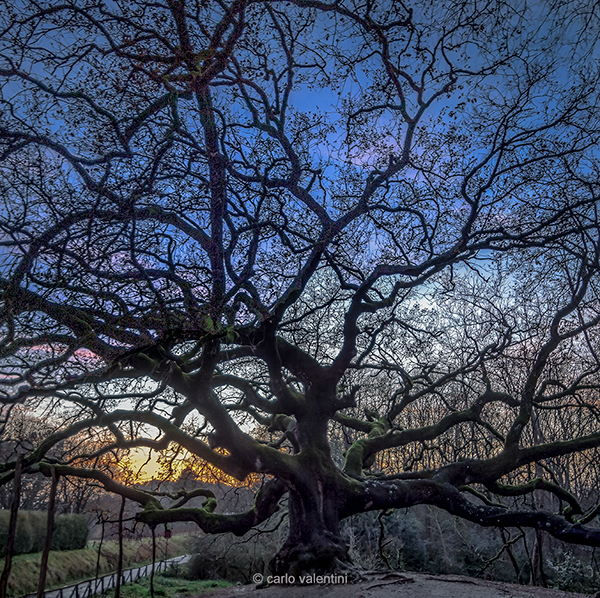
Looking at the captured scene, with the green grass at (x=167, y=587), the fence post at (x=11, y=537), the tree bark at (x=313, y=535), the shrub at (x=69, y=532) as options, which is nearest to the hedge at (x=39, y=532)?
the shrub at (x=69, y=532)

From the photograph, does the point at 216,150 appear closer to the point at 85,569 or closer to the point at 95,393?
the point at 95,393

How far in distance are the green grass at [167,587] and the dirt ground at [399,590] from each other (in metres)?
13.4

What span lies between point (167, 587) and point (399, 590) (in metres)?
19.9

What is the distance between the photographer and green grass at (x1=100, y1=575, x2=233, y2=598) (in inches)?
723

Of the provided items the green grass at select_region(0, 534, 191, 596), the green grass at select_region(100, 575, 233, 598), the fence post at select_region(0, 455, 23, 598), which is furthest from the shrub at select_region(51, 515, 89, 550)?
the fence post at select_region(0, 455, 23, 598)

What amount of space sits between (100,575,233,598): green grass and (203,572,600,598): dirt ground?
→ 13.4m

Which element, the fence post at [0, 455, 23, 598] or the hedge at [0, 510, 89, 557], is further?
the hedge at [0, 510, 89, 557]

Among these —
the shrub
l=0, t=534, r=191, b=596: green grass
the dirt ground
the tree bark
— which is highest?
the tree bark

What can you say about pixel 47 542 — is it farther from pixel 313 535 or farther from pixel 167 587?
pixel 167 587

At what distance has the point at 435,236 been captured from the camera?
7980mm

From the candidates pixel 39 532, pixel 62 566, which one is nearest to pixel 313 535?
pixel 39 532

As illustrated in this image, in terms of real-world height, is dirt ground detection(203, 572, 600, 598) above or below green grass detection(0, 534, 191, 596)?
above

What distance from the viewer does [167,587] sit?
21.3 m

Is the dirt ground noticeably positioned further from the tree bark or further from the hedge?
the hedge
